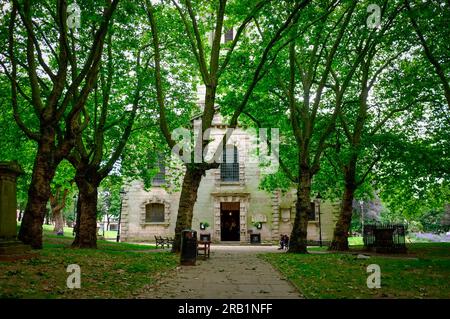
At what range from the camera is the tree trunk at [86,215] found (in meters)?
18.3

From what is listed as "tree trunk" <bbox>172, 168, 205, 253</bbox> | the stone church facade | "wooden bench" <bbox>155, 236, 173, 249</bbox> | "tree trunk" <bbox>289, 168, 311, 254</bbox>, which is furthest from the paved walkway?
the stone church facade

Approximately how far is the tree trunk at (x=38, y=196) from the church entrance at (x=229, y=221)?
24.6m

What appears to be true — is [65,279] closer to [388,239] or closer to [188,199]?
[188,199]

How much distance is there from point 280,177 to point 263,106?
25.6ft

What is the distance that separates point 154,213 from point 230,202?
7635 millimetres

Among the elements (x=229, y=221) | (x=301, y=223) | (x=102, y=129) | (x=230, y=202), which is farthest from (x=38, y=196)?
(x=229, y=221)

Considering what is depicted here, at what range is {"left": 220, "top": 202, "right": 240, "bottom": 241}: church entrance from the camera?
37094 mm

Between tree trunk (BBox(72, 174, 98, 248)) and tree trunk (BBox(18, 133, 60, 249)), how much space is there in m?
5.00

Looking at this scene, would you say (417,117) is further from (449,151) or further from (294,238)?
(294,238)

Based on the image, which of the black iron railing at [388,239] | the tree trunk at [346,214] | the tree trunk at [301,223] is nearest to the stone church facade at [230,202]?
the tree trunk at [346,214]

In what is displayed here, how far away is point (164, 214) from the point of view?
35656 millimetres

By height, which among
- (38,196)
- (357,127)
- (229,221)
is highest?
(357,127)

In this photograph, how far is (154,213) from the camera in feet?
118
